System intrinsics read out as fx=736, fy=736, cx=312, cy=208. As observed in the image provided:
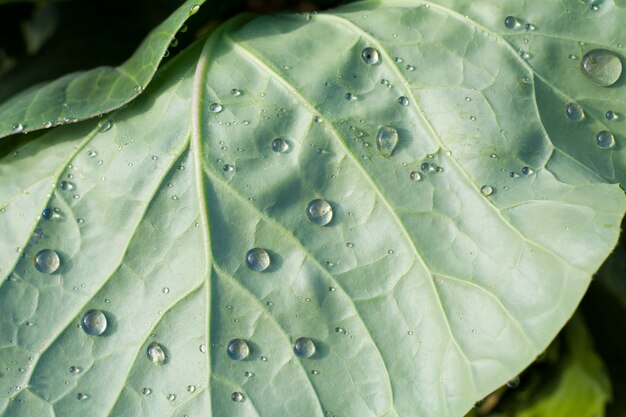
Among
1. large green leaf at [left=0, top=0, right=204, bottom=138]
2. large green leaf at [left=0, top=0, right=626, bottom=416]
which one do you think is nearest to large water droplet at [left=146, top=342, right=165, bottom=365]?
large green leaf at [left=0, top=0, right=626, bottom=416]

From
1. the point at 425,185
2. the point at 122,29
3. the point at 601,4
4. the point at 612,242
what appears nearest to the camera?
the point at 612,242

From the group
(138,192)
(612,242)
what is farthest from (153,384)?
(612,242)

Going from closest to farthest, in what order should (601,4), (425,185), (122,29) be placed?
(425,185) < (601,4) < (122,29)

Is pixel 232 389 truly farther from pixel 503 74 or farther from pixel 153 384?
pixel 503 74

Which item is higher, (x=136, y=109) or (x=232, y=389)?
(x=136, y=109)

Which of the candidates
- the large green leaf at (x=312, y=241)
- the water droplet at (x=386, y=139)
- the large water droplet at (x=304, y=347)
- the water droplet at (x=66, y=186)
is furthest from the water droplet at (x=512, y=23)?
the water droplet at (x=66, y=186)

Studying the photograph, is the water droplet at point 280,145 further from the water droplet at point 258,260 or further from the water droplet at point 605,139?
the water droplet at point 605,139

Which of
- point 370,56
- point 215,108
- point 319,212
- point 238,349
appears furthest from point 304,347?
point 370,56
